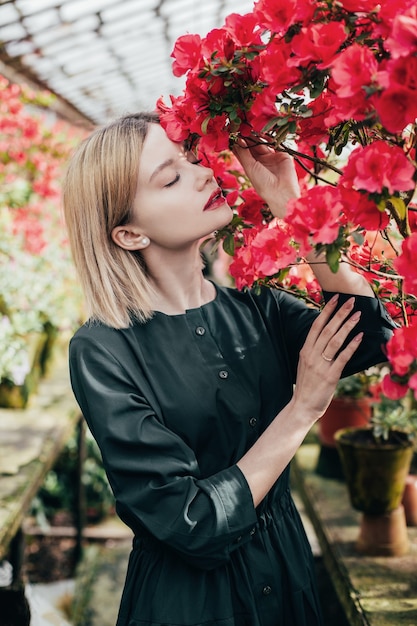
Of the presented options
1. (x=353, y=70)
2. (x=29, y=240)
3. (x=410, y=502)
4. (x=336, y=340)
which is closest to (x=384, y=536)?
(x=410, y=502)

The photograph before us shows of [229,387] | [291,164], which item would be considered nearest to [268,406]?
[229,387]

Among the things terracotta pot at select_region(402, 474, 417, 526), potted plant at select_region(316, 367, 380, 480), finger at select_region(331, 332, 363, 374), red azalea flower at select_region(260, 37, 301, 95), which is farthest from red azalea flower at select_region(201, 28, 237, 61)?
potted plant at select_region(316, 367, 380, 480)

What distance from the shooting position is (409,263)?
902mm

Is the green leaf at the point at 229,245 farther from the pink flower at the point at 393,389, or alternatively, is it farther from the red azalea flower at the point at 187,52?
the pink flower at the point at 393,389

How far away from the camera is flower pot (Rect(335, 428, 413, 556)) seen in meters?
2.07

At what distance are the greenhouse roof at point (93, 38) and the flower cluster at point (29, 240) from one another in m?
0.53

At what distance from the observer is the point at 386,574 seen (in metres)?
1.92

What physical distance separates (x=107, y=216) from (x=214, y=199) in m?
0.25

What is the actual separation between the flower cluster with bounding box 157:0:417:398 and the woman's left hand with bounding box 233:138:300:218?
0.21ft

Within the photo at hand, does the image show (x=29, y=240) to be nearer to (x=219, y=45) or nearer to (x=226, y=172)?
(x=226, y=172)

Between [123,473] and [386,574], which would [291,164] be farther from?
[386,574]

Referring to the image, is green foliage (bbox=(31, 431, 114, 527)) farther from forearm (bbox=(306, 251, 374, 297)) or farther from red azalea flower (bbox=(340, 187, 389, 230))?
red azalea flower (bbox=(340, 187, 389, 230))

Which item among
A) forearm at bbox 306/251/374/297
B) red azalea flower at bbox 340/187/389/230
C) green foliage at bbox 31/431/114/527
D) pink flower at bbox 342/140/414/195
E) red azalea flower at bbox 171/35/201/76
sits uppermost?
red azalea flower at bbox 171/35/201/76

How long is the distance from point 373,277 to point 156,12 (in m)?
5.98
